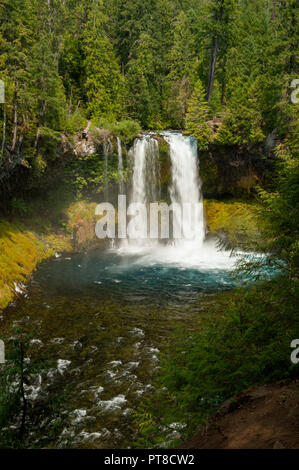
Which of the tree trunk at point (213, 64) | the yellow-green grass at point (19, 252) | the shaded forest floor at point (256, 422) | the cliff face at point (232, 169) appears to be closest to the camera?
the shaded forest floor at point (256, 422)

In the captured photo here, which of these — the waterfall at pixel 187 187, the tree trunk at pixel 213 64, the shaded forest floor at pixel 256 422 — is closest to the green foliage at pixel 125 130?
the waterfall at pixel 187 187

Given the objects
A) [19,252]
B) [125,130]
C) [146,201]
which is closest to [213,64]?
[125,130]

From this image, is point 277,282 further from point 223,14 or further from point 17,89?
point 223,14

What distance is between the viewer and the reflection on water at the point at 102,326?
250 inches

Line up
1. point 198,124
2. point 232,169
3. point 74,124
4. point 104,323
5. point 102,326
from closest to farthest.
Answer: point 102,326
point 104,323
point 74,124
point 198,124
point 232,169

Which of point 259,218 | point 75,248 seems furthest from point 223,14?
point 259,218

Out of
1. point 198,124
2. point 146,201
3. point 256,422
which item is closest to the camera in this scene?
point 256,422

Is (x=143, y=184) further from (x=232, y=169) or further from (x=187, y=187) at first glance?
(x=232, y=169)

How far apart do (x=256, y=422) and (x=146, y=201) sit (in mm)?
20183

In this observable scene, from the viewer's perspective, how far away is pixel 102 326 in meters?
10.3

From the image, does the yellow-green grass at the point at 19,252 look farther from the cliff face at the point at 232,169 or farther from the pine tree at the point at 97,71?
the pine tree at the point at 97,71

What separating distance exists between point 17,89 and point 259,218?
14.1 m

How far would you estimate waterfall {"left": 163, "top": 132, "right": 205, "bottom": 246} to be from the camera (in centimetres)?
2269

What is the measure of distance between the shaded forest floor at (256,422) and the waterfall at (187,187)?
18275 mm
